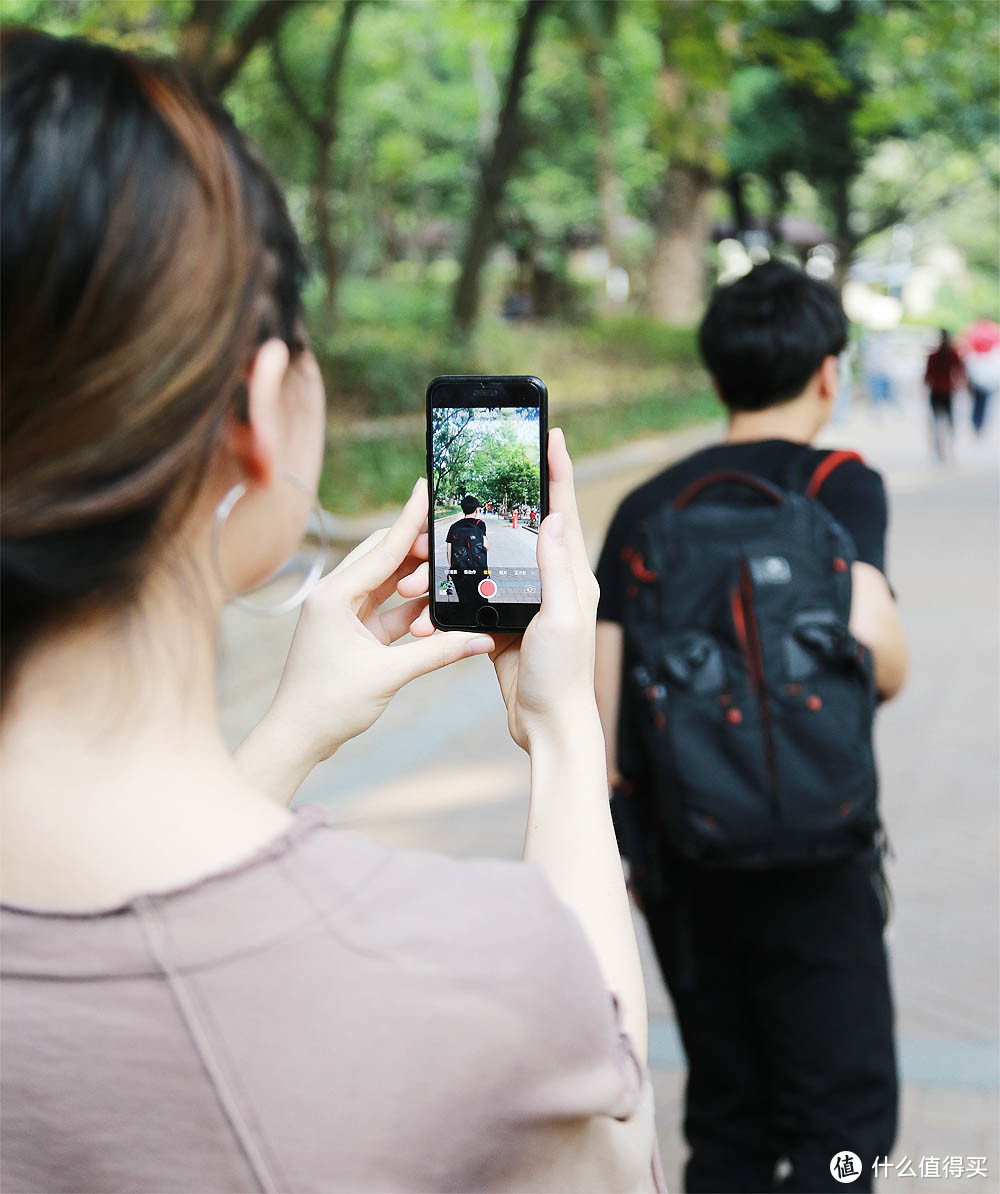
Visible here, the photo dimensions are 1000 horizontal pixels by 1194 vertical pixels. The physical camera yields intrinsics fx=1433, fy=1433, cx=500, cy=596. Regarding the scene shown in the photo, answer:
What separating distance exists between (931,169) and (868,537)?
37.0 meters

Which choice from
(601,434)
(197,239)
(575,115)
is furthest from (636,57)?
(197,239)

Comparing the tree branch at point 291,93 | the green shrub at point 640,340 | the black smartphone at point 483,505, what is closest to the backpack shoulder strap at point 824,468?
the black smartphone at point 483,505

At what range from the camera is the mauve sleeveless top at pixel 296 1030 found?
102 cm

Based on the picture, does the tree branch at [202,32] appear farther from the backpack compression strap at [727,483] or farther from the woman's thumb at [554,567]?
the woman's thumb at [554,567]

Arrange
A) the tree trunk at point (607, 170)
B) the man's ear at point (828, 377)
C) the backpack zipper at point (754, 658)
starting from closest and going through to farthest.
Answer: the backpack zipper at point (754, 658)
the man's ear at point (828, 377)
the tree trunk at point (607, 170)

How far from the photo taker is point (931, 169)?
120ft

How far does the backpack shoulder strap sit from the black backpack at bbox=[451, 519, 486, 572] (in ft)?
3.89

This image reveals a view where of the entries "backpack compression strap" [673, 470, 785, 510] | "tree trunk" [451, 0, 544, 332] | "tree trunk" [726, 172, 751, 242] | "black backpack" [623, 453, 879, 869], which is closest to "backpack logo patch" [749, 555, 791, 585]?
"black backpack" [623, 453, 879, 869]

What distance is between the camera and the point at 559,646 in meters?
1.36

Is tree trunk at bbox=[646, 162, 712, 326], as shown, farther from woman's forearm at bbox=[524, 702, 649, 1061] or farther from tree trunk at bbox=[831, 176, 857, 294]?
woman's forearm at bbox=[524, 702, 649, 1061]

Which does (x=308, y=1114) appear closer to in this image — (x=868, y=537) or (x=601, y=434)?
(x=868, y=537)

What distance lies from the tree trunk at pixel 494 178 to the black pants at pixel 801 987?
12553 mm

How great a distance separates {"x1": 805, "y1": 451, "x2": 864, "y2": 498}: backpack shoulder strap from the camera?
266cm

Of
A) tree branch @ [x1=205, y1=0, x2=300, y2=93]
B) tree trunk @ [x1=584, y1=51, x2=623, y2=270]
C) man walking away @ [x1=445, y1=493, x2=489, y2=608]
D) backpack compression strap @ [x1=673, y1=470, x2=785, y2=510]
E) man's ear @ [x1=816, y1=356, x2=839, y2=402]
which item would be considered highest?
tree trunk @ [x1=584, y1=51, x2=623, y2=270]
